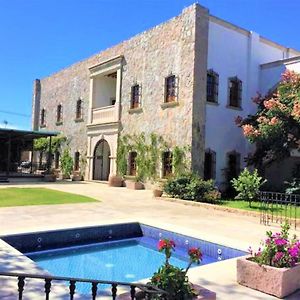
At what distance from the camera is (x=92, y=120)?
27922mm

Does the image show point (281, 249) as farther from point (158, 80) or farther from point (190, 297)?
point (158, 80)

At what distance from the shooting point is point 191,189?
53.4 ft

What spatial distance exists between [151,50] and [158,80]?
208 centimetres

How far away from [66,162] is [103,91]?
6650 millimetres

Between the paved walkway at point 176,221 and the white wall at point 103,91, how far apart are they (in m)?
14.5

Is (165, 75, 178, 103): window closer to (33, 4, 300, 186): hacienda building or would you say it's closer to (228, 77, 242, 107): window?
(33, 4, 300, 186): hacienda building

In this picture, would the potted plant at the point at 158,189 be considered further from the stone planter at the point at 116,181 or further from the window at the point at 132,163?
the stone planter at the point at 116,181

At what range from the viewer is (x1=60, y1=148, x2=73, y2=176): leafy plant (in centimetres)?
3008

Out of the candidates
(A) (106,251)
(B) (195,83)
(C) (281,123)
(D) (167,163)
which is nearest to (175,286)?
(A) (106,251)

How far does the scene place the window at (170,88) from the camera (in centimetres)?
2039

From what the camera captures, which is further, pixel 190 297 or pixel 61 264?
pixel 61 264

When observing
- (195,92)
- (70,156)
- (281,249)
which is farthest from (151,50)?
(281,249)

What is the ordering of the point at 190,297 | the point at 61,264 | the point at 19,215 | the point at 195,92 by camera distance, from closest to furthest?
the point at 190,297, the point at 61,264, the point at 19,215, the point at 195,92

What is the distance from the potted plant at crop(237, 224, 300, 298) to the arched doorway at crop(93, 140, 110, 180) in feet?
75.2
